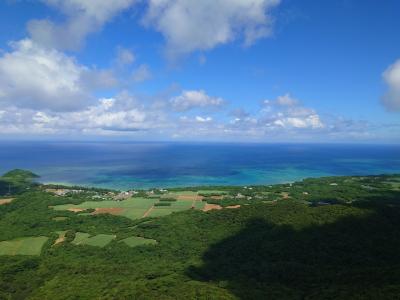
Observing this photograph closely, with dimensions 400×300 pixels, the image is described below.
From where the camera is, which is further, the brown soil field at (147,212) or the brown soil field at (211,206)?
the brown soil field at (211,206)

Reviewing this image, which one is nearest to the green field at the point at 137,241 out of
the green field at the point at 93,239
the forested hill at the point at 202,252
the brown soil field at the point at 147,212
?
the forested hill at the point at 202,252

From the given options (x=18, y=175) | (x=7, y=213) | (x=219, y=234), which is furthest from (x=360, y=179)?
(x=18, y=175)

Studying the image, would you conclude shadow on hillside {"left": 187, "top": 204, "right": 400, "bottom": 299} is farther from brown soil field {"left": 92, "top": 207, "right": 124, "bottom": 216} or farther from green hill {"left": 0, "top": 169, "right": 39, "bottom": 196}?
green hill {"left": 0, "top": 169, "right": 39, "bottom": 196}

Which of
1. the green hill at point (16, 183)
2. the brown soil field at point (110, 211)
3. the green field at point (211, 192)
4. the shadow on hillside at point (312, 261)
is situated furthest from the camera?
the green hill at point (16, 183)

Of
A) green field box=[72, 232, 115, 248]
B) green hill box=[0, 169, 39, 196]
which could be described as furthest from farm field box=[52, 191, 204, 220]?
green hill box=[0, 169, 39, 196]

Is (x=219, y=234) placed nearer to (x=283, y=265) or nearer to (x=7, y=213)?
(x=283, y=265)

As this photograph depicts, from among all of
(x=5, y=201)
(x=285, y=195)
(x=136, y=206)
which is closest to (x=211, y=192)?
(x=285, y=195)

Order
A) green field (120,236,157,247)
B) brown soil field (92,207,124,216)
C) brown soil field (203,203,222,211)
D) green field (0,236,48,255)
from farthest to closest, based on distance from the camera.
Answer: brown soil field (203,203,222,211) → brown soil field (92,207,124,216) → green field (120,236,157,247) → green field (0,236,48,255)

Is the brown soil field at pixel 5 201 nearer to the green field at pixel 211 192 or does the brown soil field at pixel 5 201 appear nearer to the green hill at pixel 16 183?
the green hill at pixel 16 183
